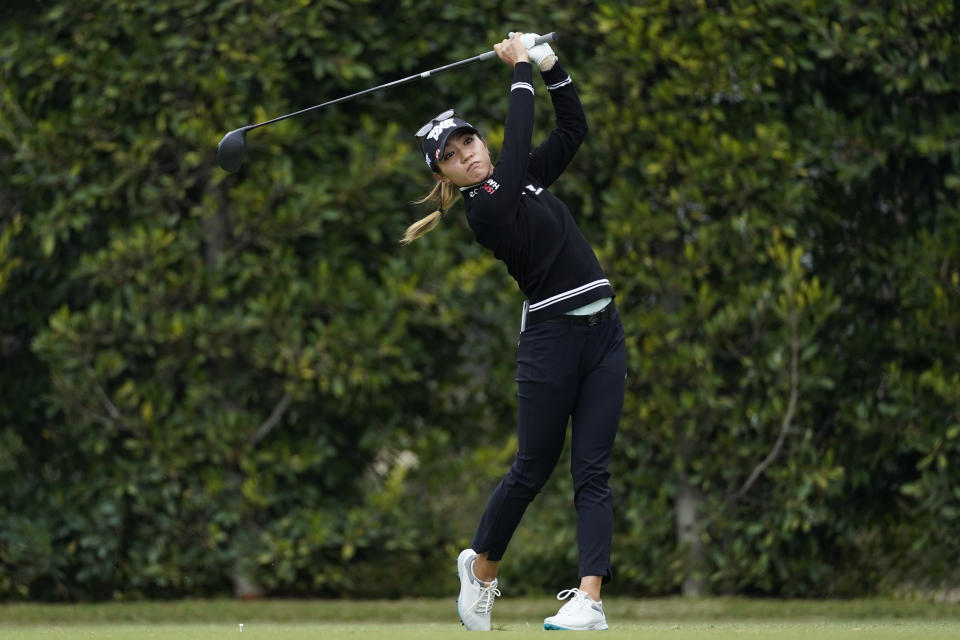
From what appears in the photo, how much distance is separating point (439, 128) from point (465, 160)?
0.54ft

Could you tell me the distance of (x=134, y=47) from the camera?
7.80 metres

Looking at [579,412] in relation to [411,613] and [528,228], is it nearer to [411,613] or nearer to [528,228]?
[528,228]

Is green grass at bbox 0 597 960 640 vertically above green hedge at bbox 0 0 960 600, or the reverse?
green hedge at bbox 0 0 960 600

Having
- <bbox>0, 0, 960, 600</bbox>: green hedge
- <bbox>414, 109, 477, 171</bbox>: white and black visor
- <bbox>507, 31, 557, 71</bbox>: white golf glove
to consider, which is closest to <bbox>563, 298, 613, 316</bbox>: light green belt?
<bbox>414, 109, 477, 171</bbox>: white and black visor

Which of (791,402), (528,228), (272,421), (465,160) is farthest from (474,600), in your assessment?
(272,421)

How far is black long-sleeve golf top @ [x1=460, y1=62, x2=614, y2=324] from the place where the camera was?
16.1 feet

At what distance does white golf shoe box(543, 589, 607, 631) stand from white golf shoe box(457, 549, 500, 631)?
422 mm

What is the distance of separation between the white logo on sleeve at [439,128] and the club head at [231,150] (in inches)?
50.9

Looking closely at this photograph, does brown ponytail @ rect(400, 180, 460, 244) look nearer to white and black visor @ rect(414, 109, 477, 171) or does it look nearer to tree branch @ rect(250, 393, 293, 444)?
white and black visor @ rect(414, 109, 477, 171)

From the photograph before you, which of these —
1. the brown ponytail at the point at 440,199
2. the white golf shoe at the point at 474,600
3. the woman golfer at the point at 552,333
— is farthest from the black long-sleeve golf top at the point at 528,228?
the white golf shoe at the point at 474,600

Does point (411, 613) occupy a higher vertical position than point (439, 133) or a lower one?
lower

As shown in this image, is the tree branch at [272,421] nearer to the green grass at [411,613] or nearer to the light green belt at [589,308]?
the green grass at [411,613]

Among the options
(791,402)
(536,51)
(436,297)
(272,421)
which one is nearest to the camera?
(536,51)

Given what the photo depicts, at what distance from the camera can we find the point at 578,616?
16.2 ft
